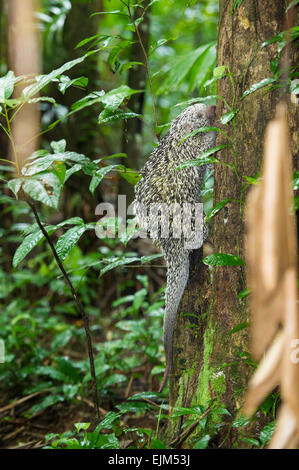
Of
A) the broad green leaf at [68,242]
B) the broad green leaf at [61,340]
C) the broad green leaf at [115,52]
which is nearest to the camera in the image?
the broad green leaf at [68,242]

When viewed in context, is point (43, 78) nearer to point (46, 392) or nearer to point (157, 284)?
point (46, 392)

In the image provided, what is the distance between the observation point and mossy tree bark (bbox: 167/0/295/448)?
1608 millimetres

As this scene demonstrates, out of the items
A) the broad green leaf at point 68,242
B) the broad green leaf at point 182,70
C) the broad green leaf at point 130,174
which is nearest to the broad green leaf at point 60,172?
the broad green leaf at point 68,242

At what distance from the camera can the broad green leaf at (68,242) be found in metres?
1.71

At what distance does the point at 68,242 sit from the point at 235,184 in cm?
72

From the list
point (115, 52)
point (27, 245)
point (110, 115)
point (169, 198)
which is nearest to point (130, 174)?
point (169, 198)

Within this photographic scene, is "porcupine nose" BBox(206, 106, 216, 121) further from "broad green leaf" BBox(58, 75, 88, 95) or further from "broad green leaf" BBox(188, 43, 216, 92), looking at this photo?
"broad green leaf" BBox(58, 75, 88, 95)

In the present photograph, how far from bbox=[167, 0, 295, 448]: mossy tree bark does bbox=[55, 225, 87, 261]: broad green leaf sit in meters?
0.59

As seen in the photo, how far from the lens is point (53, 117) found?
16.4 ft

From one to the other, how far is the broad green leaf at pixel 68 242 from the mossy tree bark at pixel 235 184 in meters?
0.59

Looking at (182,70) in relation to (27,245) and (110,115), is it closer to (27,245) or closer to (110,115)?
(110,115)

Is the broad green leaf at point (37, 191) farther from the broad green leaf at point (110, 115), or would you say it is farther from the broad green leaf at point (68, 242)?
Result: the broad green leaf at point (110, 115)

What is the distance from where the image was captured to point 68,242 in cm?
174

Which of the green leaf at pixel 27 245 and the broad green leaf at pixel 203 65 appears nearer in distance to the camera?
the green leaf at pixel 27 245
